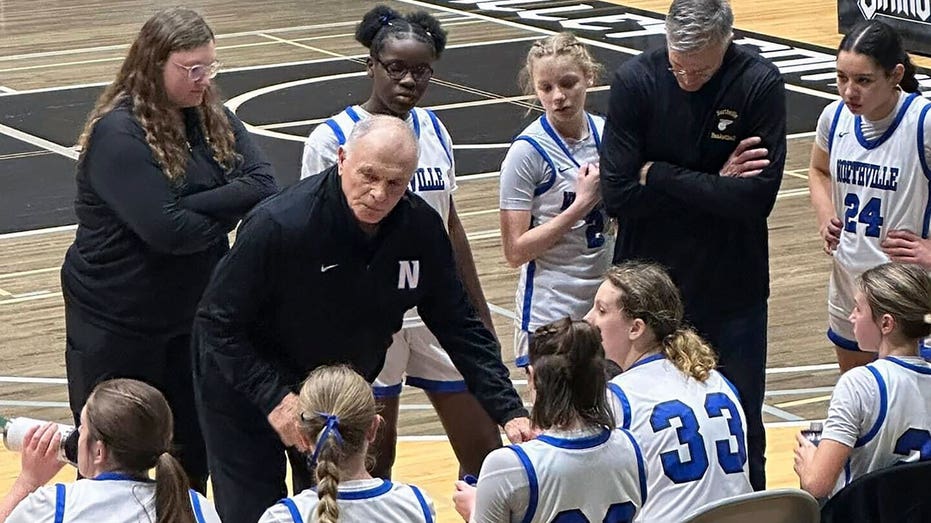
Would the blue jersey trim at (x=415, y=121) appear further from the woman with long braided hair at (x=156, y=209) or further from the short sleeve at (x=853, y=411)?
the short sleeve at (x=853, y=411)

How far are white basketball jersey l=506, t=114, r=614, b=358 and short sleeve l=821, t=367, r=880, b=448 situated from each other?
152 centimetres

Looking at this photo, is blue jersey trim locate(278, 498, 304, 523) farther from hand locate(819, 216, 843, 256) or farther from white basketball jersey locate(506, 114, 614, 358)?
hand locate(819, 216, 843, 256)

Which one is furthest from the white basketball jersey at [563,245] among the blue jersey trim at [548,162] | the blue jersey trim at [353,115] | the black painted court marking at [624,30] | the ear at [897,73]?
the black painted court marking at [624,30]

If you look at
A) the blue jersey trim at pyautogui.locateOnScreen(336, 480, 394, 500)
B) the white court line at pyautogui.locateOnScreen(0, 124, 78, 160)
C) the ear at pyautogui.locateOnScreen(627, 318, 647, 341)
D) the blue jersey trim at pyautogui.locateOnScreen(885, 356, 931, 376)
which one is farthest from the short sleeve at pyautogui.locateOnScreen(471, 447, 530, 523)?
the white court line at pyautogui.locateOnScreen(0, 124, 78, 160)

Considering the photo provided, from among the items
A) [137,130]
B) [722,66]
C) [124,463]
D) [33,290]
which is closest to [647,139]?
[722,66]

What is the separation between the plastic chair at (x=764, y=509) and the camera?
11.8 feet

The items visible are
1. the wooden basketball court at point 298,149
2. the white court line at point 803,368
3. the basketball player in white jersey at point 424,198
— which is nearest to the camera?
the basketball player in white jersey at point 424,198

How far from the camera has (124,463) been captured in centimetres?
361

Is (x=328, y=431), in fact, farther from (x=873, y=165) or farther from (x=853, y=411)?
(x=873, y=165)

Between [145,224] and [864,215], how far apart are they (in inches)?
93.5

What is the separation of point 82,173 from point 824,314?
4.60 metres

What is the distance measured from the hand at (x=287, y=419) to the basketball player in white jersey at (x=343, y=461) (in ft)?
1.22

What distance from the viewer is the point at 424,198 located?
17.4ft

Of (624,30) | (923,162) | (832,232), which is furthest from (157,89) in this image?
(624,30)
